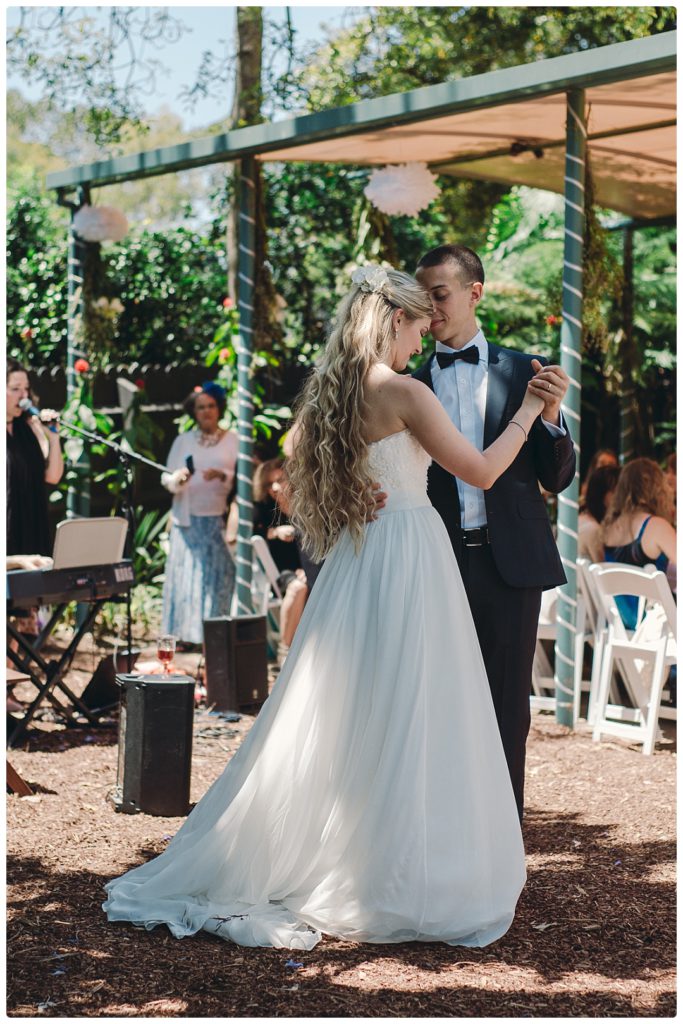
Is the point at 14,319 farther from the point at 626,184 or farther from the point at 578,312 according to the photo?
the point at 578,312

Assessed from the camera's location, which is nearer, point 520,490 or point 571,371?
point 520,490

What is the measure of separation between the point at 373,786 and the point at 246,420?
4.55 m

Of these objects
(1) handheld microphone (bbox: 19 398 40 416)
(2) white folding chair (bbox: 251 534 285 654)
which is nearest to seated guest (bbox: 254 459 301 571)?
(2) white folding chair (bbox: 251 534 285 654)

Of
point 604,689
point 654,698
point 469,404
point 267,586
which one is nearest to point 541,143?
point 267,586

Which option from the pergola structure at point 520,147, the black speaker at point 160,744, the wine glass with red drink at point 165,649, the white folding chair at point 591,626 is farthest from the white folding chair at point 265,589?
the black speaker at point 160,744

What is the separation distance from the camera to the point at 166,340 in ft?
42.4

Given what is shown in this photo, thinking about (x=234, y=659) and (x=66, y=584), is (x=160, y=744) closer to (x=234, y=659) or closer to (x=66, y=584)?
(x=66, y=584)

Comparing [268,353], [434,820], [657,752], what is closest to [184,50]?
[268,353]

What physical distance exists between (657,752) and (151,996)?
355cm

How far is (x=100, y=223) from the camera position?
8461 mm

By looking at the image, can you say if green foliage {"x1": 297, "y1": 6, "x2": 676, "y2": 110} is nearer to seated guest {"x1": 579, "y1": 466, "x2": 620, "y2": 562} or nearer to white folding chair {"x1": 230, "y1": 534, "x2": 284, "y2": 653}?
white folding chair {"x1": 230, "y1": 534, "x2": 284, "y2": 653}

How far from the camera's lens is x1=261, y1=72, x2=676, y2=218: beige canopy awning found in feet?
21.0

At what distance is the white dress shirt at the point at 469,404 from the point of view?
4.11 meters

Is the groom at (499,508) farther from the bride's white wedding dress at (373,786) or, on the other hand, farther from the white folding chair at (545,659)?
the white folding chair at (545,659)
